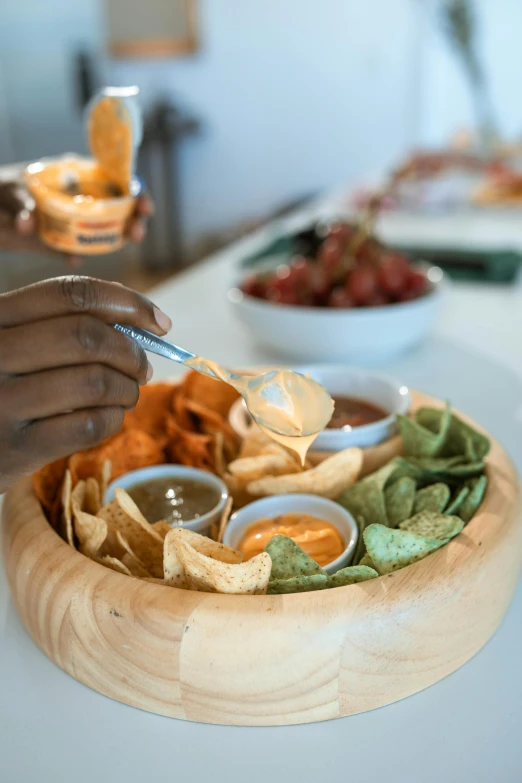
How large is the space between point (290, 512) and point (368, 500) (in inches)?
3.5

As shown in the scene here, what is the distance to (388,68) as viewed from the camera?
5.37m

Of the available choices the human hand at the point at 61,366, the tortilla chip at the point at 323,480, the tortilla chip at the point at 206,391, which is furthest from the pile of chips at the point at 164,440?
the human hand at the point at 61,366

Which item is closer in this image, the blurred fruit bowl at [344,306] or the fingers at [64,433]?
the fingers at [64,433]

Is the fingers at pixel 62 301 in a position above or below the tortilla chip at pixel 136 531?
above

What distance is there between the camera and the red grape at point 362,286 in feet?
4.66

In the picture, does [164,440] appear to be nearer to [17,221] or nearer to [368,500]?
[368,500]

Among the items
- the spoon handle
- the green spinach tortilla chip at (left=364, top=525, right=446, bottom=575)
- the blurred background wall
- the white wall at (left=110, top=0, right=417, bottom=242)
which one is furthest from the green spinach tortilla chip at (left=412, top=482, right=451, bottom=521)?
the white wall at (left=110, top=0, right=417, bottom=242)

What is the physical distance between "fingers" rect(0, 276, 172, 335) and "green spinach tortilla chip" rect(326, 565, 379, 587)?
0.30m

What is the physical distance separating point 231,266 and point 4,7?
2.54 meters

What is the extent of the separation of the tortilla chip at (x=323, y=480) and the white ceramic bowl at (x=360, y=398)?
0.31ft

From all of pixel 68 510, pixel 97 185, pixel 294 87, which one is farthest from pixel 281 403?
pixel 294 87

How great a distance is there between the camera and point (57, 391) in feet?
2.07

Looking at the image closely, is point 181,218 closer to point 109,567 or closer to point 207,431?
point 207,431

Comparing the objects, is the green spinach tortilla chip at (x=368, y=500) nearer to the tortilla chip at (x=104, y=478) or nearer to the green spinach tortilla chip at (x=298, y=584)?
the green spinach tortilla chip at (x=298, y=584)
